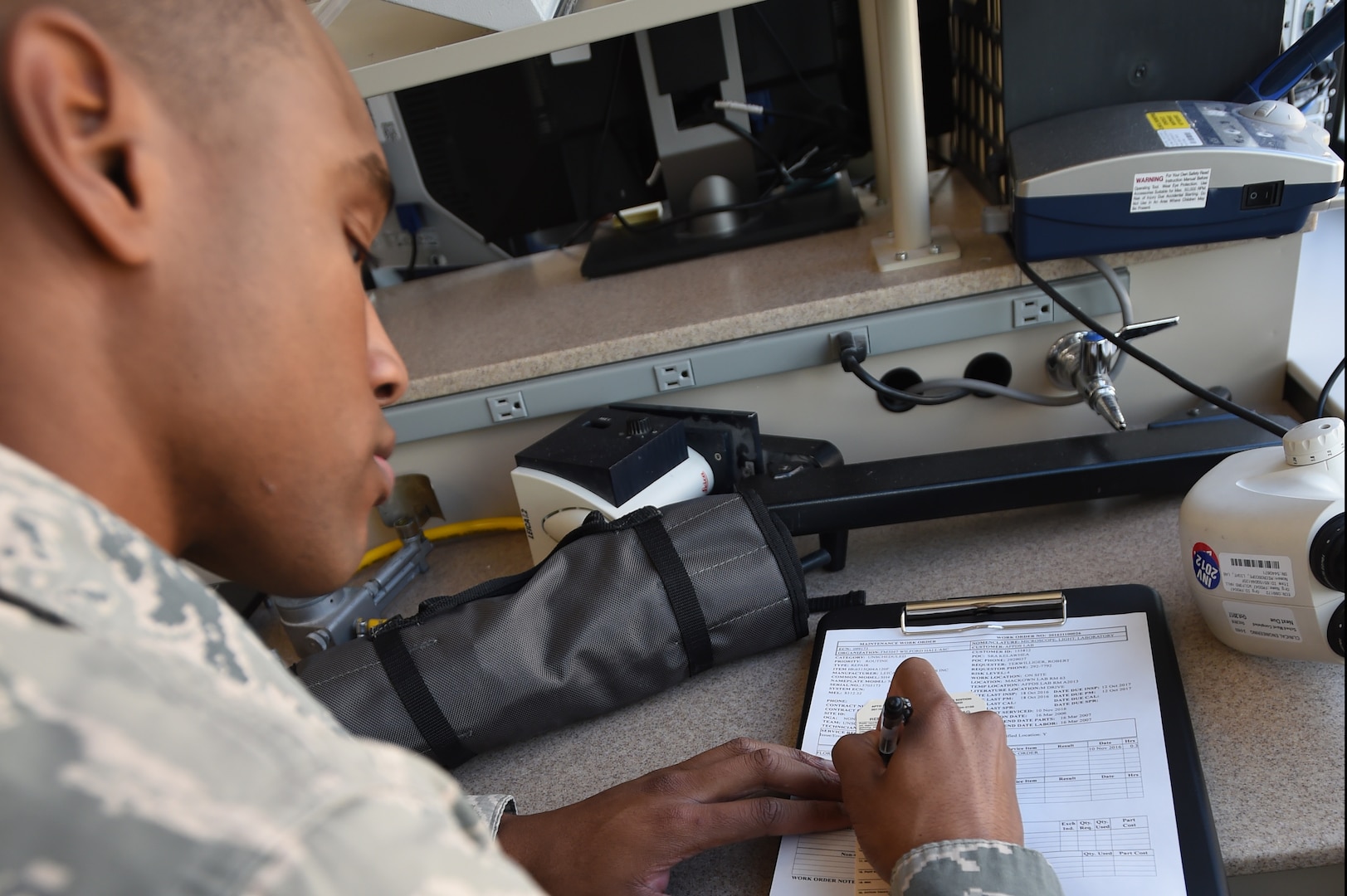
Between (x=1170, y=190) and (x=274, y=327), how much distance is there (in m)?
0.83

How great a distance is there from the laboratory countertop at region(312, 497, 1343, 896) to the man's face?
0.35 m

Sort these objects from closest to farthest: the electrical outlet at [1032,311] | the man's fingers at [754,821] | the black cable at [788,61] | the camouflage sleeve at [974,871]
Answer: the camouflage sleeve at [974,871], the man's fingers at [754,821], the electrical outlet at [1032,311], the black cable at [788,61]

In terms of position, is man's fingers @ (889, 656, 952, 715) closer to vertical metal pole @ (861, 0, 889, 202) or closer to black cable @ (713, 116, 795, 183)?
vertical metal pole @ (861, 0, 889, 202)

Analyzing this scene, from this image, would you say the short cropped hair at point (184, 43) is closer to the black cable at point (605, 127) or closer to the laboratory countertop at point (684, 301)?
the laboratory countertop at point (684, 301)

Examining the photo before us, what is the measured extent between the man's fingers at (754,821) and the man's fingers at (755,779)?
0.5 inches

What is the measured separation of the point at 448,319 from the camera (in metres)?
1.29

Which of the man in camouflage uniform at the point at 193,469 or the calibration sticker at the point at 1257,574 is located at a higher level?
the man in camouflage uniform at the point at 193,469

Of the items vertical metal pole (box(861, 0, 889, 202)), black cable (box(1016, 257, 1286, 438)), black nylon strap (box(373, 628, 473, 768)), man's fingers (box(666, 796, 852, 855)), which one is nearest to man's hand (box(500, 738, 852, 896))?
man's fingers (box(666, 796, 852, 855))

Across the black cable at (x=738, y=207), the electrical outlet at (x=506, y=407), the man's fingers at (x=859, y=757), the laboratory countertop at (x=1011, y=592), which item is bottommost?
Result: the laboratory countertop at (x=1011, y=592)

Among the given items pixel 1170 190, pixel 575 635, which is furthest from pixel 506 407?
pixel 1170 190

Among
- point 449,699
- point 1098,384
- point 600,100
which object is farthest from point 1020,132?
point 449,699

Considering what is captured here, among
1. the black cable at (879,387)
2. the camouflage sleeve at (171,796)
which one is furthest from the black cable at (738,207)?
the camouflage sleeve at (171,796)

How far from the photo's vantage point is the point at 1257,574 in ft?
2.27

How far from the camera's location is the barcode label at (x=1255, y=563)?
685 millimetres
